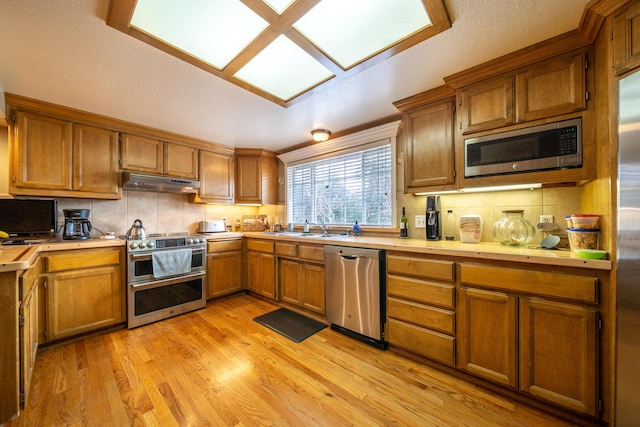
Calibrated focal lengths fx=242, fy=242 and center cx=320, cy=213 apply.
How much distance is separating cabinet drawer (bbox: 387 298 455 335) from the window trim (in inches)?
38.3

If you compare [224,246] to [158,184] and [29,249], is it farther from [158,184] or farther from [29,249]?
[29,249]

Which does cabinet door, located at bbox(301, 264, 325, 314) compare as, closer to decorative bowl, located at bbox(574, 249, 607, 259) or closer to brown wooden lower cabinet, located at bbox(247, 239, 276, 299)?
brown wooden lower cabinet, located at bbox(247, 239, 276, 299)

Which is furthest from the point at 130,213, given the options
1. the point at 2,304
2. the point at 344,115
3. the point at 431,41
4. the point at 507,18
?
the point at 507,18

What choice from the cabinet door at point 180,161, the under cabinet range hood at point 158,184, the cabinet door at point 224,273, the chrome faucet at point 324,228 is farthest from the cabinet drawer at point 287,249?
the cabinet door at point 180,161

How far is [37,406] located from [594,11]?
385 centimetres

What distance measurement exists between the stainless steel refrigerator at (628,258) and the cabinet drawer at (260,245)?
287cm

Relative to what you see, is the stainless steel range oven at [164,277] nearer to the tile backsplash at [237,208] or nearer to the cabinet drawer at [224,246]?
the cabinet drawer at [224,246]

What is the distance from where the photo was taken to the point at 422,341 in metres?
1.87

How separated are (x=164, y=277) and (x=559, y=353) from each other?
3389mm

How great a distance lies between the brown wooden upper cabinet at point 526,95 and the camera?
153cm

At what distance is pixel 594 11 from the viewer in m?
1.26

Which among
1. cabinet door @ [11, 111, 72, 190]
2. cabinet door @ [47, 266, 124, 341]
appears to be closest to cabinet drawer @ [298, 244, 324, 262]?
cabinet door @ [47, 266, 124, 341]

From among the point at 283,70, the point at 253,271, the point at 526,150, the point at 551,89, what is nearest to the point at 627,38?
the point at 551,89

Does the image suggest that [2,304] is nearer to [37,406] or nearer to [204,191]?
[37,406]
